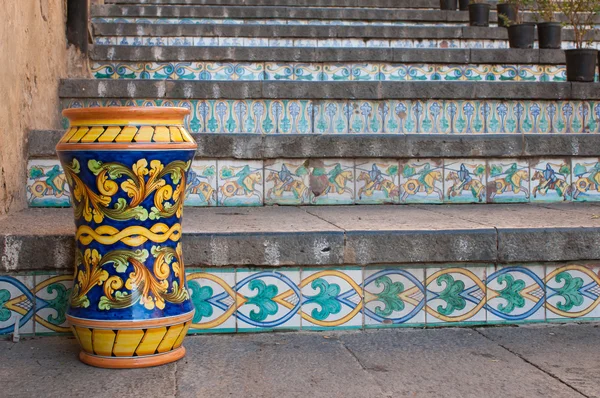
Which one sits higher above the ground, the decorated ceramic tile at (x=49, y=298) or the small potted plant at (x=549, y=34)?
the small potted plant at (x=549, y=34)

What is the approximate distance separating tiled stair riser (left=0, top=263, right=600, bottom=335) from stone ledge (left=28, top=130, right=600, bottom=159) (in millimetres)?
829

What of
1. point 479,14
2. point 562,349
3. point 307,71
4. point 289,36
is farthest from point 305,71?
point 562,349

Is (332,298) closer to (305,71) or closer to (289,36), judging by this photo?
(305,71)

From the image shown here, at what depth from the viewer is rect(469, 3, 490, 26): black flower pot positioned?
5992 millimetres

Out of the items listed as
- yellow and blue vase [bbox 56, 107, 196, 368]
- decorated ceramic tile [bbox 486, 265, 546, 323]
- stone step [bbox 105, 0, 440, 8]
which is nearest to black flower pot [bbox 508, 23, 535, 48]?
stone step [bbox 105, 0, 440, 8]

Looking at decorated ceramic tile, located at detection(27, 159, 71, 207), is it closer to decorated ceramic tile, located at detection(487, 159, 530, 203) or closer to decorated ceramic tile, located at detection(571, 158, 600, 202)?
decorated ceramic tile, located at detection(487, 159, 530, 203)

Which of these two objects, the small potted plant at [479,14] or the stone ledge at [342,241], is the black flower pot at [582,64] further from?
the stone ledge at [342,241]

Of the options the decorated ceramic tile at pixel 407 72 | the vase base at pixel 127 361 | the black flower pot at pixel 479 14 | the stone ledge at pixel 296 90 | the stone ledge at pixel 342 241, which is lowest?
the vase base at pixel 127 361

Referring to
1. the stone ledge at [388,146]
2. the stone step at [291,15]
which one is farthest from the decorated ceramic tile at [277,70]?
the stone ledge at [388,146]

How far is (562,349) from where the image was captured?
2105mm

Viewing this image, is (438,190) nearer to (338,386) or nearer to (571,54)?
(338,386)

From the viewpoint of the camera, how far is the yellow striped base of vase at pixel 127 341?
1905mm

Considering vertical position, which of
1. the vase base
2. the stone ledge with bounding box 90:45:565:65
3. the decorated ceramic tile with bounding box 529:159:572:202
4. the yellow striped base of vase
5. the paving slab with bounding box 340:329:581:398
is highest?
the stone ledge with bounding box 90:45:565:65

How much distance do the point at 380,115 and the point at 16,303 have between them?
7.31 feet
